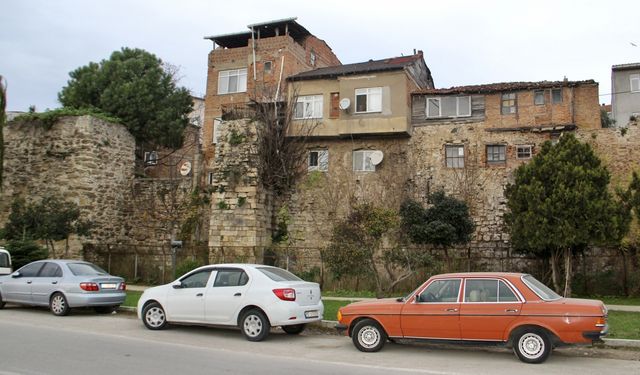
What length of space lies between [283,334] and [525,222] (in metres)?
8.73

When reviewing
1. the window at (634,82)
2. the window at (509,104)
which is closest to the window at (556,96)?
the window at (509,104)

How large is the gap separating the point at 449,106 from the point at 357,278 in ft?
34.0

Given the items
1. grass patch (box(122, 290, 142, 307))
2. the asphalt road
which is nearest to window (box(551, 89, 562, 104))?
the asphalt road

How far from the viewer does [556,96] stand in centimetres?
2392

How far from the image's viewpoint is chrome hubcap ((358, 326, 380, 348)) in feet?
32.3

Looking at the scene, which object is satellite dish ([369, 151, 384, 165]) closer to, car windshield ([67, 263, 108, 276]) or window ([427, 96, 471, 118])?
window ([427, 96, 471, 118])

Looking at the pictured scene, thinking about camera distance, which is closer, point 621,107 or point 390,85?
point 390,85

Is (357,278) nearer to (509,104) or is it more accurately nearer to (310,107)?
(310,107)

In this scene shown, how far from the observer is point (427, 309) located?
950 cm

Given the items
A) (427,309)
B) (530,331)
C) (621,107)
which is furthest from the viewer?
(621,107)

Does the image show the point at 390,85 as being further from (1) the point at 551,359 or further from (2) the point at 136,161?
(1) the point at 551,359

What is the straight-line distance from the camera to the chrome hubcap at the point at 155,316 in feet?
39.2

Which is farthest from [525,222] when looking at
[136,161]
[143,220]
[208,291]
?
[136,161]

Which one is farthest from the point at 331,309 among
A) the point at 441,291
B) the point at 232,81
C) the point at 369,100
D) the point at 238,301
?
the point at 232,81
